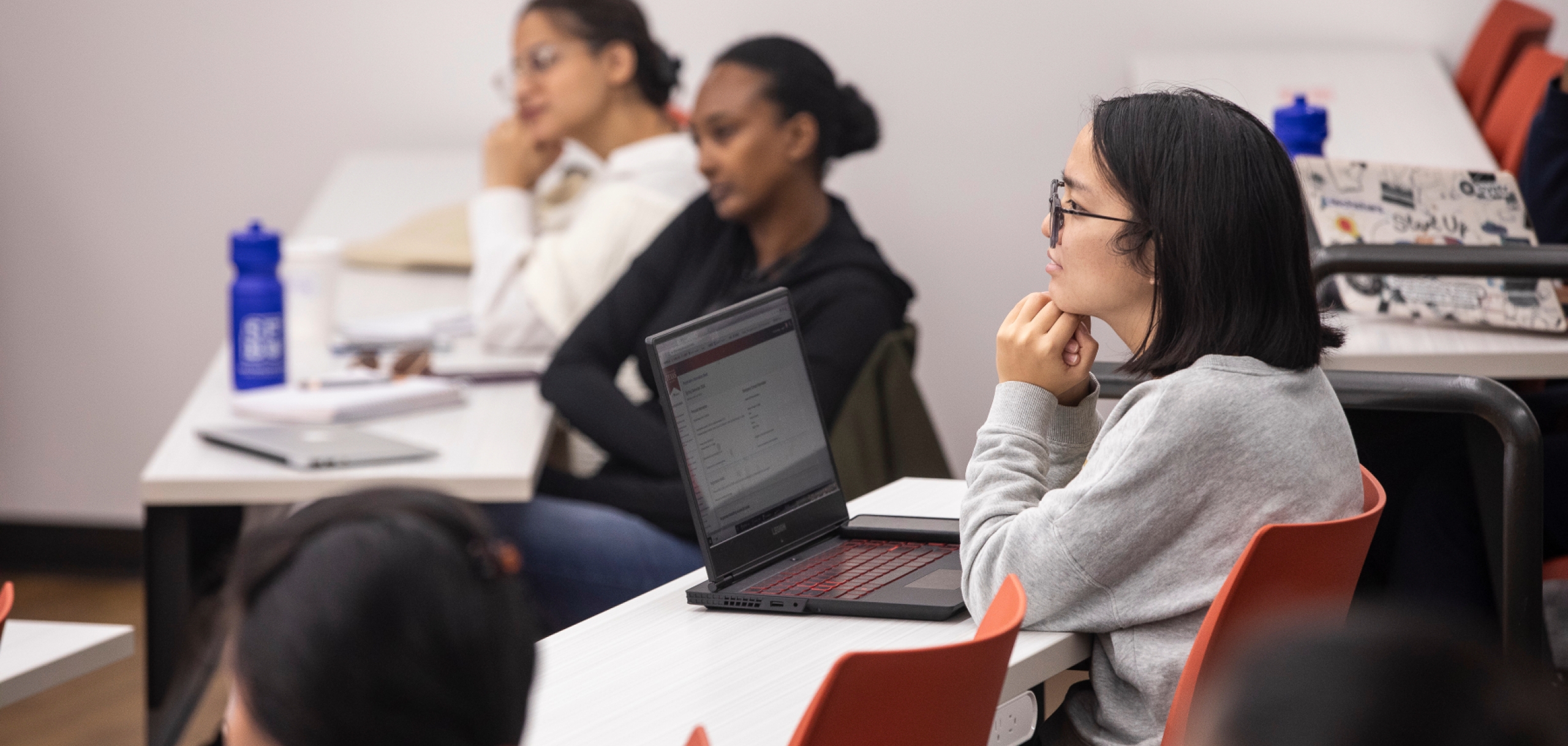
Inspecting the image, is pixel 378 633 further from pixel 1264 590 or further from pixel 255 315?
pixel 255 315

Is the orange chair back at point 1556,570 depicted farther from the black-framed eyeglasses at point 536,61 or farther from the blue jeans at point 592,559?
the black-framed eyeglasses at point 536,61

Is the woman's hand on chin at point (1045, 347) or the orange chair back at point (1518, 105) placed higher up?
the orange chair back at point (1518, 105)

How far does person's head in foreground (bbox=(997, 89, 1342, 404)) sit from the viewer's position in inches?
48.6

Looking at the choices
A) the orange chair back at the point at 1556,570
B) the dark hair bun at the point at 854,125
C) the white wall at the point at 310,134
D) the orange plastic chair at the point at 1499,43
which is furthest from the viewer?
the white wall at the point at 310,134

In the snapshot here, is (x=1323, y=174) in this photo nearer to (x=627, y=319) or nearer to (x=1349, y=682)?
(x=627, y=319)

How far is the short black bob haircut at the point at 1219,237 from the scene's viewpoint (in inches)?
48.5

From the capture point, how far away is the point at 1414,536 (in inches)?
72.8

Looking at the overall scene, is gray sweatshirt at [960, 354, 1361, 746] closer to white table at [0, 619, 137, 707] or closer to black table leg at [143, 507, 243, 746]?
white table at [0, 619, 137, 707]

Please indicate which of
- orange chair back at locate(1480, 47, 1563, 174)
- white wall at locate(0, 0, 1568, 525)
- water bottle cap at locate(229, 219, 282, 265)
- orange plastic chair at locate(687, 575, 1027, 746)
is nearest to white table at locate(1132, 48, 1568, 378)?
orange chair back at locate(1480, 47, 1563, 174)

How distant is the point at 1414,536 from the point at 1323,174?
559mm

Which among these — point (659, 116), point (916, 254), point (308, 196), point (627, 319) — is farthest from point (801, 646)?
point (308, 196)

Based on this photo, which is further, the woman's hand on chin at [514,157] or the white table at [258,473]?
the woman's hand on chin at [514,157]

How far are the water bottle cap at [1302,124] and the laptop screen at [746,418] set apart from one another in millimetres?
1108

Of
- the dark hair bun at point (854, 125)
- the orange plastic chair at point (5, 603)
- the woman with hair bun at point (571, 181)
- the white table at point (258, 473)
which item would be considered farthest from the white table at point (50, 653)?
the dark hair bun at point (854, 125)
